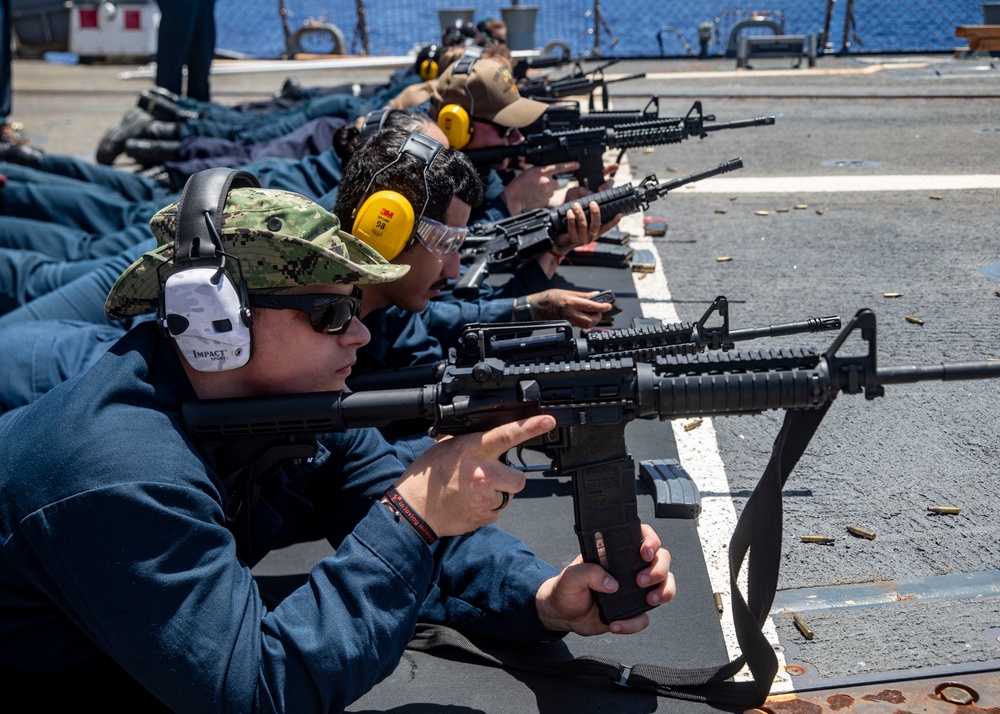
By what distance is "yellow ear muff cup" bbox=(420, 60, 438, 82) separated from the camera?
28.0 feet

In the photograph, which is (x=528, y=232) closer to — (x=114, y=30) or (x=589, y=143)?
(x=589, y=143)

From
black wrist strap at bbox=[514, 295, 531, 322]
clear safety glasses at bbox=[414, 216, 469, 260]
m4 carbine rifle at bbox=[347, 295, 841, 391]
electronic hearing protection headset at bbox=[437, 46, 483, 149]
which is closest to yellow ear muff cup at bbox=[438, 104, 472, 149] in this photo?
electronic hearing protection headset at bbox=[437, 46, 483, 149]

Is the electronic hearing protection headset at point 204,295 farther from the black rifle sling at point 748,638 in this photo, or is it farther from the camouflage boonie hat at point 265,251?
the black rifle sling at point 748,638

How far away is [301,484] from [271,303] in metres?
0.67

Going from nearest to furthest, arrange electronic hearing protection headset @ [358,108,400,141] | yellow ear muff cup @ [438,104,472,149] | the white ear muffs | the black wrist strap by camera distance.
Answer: the white ear muffs < electronic hearing protection headset @ [358,108,400,141] < the black wrist strap < yellow ear muff cup @ [438,104,472,149]

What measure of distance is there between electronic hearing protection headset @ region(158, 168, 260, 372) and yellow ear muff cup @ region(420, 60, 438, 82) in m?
6.90

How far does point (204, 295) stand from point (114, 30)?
19177 mm

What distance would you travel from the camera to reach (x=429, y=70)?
863 cm

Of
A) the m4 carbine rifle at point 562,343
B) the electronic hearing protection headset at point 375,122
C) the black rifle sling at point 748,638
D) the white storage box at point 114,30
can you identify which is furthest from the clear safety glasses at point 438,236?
the white storage box at point 114,30

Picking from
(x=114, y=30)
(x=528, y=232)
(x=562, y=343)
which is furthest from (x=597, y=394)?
(x=114, y=30)

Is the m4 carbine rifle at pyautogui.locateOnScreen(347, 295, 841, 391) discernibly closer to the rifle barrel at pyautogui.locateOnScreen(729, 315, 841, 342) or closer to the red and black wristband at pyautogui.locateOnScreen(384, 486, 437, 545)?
the rifle barrel at pyautogui.locateOnScreen(729, 315, 841, 342)

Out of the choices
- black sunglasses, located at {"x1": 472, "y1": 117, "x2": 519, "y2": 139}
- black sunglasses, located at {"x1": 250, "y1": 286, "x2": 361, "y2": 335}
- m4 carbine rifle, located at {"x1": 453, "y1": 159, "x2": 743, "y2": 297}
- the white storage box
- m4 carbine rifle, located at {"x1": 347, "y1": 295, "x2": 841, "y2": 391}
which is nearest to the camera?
black sunglasses, located at {"x1": 250, "y1": 286, "x2": 361, "y2": 335}

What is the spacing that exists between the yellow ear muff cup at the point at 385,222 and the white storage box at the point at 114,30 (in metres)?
17.3

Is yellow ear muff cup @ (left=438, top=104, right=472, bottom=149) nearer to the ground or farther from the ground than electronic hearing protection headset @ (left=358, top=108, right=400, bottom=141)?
nearer to the ground
